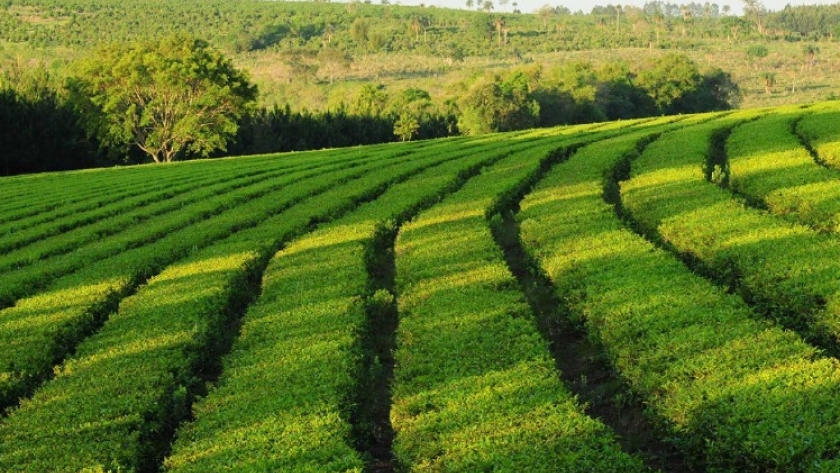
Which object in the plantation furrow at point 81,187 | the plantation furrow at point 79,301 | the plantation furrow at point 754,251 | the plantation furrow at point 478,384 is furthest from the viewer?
the plantation furrow at point 81,187

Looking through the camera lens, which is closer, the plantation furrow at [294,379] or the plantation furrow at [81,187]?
the plantation furrow at [294,379]

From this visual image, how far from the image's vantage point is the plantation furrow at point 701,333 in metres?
8.61

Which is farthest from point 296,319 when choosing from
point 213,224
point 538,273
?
point 213,224

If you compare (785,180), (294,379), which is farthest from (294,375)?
(785,180)

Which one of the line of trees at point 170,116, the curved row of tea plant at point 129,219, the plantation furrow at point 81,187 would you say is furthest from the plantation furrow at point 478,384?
the line of trees at point 170,116

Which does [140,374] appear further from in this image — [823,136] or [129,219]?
[823,136]

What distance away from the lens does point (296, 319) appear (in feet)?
46.5

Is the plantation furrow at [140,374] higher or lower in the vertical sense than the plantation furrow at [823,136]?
lower

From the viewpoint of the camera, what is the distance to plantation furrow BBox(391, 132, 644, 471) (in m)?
8.81

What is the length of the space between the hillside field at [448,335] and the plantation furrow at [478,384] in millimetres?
38

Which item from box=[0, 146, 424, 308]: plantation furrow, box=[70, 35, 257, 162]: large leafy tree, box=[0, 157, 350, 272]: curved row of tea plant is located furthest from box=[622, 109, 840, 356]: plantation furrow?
box=[70, 35, 257, 162]: large leafy tree

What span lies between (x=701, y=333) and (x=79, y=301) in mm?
11466

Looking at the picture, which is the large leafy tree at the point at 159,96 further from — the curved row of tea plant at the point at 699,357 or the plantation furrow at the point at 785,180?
the curved row of tea plant at the point at 699,357

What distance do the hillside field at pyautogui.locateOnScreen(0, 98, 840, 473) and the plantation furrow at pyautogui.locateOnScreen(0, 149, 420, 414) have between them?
0.21 feet
